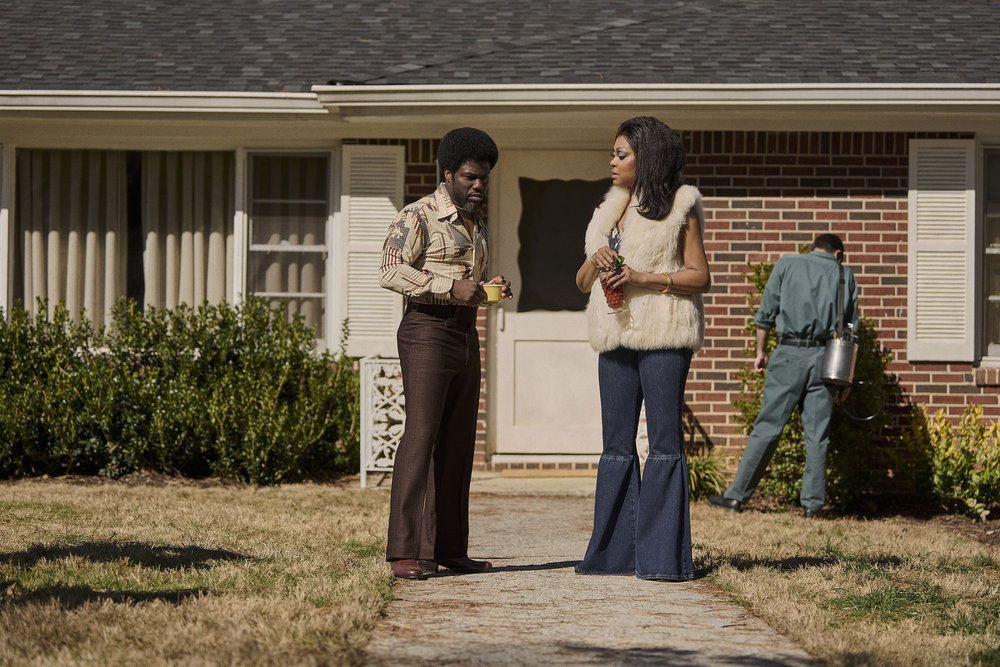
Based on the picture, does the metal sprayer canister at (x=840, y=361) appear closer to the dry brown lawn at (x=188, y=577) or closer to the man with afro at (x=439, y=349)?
the dry brown lawn at (x=188, y=577)

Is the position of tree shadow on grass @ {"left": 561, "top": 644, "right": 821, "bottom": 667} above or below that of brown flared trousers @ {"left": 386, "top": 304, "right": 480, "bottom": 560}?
below

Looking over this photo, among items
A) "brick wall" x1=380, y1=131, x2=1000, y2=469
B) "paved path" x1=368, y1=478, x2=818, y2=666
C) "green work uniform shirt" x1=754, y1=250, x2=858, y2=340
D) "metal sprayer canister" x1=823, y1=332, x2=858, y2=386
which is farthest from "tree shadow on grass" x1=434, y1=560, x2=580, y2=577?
"brick wall" x1=380, y1=131, x2=1000, y2=469

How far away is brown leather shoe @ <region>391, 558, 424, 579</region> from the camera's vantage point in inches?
196

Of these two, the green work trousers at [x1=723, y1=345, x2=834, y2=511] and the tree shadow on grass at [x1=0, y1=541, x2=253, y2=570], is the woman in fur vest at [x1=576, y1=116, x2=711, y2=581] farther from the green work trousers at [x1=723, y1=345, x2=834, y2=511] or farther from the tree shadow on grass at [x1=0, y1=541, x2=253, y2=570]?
the green work trousers at [x1=723, y1=345, x2=834, y2=511]

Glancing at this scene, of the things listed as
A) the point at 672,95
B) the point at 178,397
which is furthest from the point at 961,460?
the point at 178,397

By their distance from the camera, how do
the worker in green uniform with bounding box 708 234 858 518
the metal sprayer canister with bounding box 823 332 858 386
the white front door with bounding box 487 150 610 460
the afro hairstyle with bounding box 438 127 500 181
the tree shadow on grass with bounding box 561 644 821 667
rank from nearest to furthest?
the tree shadow on grass with bounding box 561 644 821 667, the afro hairstyle with bounding box 438 127 500 181, the metal sprayer canister with bounding box 823 332 858 386, the worker in green uniform with bounding box 708 234 858 518, the white front door with bounding box 487 150 610 460

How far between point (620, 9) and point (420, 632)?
292 inches

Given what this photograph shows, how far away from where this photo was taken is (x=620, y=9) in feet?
34.0

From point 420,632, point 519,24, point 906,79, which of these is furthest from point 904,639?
point 519,24

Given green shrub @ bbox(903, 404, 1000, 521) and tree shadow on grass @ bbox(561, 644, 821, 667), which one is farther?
green shrub @ bbox(903, 404, 1000, 521)

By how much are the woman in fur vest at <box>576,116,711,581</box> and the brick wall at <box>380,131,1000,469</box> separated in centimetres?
375

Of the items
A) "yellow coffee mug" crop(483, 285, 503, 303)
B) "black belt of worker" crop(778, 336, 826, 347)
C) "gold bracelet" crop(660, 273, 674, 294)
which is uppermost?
"gold bracelet" crop(660, 273, 674, 294)

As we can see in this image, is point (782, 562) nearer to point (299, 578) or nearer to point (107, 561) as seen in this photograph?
point (299, 578)

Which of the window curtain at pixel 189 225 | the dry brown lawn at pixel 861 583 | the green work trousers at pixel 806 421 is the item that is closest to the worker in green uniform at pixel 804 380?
the green work trousers at pixel 806 421
